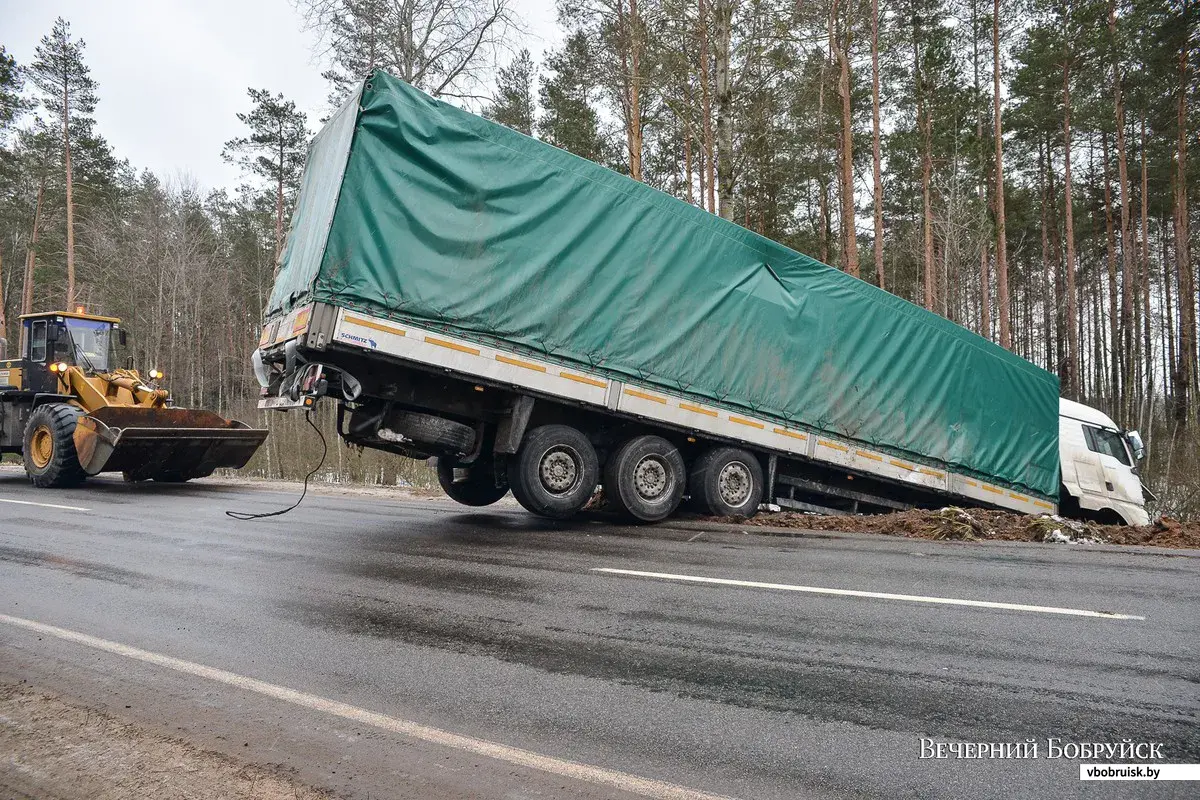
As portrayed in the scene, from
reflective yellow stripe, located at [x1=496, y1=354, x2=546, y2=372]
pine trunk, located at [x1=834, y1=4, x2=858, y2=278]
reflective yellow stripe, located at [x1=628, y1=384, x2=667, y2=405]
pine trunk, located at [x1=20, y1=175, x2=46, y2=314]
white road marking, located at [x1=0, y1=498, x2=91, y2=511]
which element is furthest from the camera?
pine trunk, located at [x1=20, y1=175, x2=46, y2=314]

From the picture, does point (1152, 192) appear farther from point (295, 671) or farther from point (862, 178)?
point (295, 671)

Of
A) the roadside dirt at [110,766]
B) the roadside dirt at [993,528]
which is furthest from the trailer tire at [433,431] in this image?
the roadside dirt at [110,766]

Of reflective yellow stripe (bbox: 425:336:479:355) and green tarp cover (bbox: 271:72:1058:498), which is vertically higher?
green tarp cover (bbox: 271:72:1058:498)

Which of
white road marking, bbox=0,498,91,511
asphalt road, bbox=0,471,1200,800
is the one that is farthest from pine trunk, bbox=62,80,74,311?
asphalt road, bbox=0,471,1200,800

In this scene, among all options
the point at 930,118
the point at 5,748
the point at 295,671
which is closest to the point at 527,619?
the point at 295,671

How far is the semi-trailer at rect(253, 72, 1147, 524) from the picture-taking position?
21.6 feet

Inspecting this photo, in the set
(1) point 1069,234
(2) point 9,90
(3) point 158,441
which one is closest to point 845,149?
(1) point 1069,234

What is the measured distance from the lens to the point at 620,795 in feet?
7.65

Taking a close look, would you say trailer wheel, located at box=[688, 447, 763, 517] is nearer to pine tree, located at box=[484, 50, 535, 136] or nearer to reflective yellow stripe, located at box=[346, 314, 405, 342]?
reflective yellow stripe, located at box=[346, 314, 405, 342]

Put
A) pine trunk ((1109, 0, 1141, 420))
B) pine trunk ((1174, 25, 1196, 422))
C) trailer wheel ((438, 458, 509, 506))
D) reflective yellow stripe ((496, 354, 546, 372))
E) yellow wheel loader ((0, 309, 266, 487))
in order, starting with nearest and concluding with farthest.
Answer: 1. reflective yellow stripe ((496, 354, 546, 372))
2. trailer wheel ((438, 458, 509, 506))
3. yellow wheel loader ((0, 309, 266, 487))
4. pine trunk ((1174, 25, 1196, 422))
5. pine trunk ((1109, 0, 1141, 420))

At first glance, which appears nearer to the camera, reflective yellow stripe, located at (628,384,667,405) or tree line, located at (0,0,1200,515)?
reflective yellow stripe, located at (628,384,667,405)

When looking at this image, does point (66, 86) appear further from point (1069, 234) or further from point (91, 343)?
point (1069, 234)

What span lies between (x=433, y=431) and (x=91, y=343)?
1031 centimetres

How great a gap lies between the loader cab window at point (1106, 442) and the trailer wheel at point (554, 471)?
954 centimetres
